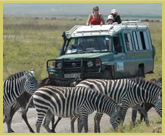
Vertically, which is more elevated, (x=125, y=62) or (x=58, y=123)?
(x=125, y=62)

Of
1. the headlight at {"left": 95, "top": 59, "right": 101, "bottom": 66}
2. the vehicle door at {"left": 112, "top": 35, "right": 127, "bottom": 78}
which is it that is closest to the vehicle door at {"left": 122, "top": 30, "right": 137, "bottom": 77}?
the vehicle door at {"left": 112, "top": 35, "right": 127, "bottom": 78}

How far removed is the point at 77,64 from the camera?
17.4 m

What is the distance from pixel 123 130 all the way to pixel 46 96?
181 centimetres

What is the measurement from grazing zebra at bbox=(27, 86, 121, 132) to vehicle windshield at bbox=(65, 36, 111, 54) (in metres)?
5.34

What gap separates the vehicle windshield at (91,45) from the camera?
59.6 ft

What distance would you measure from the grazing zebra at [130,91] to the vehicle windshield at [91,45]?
414 cm

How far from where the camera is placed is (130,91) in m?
13.9

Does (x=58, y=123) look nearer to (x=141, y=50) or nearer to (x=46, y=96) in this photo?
(x=46, y=96)

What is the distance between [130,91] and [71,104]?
1796mm

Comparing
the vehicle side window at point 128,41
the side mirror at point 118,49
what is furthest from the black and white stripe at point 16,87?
the vehicle side window at point 128,41

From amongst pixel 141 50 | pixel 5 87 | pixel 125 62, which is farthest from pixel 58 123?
pixel 141 50

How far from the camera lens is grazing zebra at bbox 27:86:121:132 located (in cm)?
1268

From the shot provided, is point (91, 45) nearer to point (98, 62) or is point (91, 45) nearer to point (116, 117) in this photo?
point (98, 62)

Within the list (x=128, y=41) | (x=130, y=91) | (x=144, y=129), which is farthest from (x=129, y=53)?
(x=144, y=129)
